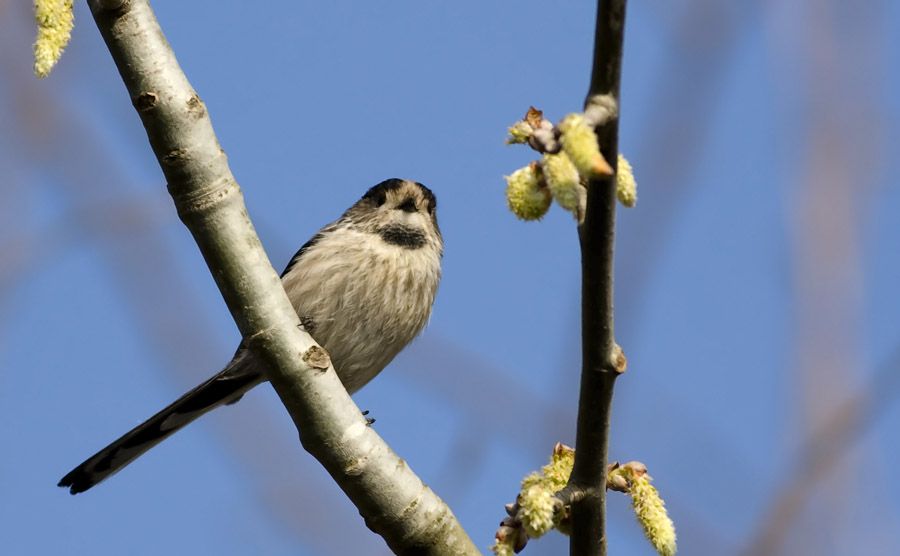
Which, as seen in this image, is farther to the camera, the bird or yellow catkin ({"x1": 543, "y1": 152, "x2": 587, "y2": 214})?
the bird

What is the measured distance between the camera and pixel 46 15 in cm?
201

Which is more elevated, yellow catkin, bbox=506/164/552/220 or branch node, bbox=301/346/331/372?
branch node, bbox=301/346/331/372

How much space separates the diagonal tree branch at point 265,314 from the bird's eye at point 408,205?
2.45 metres

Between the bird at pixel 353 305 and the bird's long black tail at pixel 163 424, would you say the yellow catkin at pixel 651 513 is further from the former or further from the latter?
the bird at pixel 353 305

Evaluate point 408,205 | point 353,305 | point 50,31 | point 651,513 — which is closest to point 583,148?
point 651,513

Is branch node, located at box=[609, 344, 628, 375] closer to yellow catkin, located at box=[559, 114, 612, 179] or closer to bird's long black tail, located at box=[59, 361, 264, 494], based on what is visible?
yellow catkin, located at box=[559, 114, 612, 179]

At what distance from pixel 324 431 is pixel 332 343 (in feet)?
6.39

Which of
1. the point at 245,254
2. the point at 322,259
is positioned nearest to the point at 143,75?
the point at 245,254

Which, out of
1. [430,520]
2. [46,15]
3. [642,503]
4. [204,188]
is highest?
[46,15]

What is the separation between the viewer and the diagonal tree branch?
96.4 inches

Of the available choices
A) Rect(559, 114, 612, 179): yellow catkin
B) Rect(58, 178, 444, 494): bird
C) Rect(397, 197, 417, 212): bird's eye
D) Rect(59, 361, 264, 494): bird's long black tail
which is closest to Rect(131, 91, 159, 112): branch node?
Rect(559, 114, 612, 179): yellow catkin

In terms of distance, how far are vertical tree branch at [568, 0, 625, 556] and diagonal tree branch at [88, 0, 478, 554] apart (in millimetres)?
553

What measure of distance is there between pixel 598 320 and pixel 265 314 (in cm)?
101

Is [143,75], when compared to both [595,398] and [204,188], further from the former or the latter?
[595,398]
